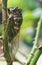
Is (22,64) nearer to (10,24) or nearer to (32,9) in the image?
(10,24)

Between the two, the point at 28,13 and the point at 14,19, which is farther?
the point at 28,13

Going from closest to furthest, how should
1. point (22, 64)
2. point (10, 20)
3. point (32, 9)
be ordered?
point (10, 20) → point (22, 64) → point (32, 9)

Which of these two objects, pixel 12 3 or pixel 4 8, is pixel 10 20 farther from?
pixel 12 3

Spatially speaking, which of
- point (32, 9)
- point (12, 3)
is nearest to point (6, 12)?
point (12, 3)

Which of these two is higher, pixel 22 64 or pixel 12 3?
pixel 12 3

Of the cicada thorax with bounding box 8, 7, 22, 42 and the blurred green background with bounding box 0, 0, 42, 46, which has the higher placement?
the cicada thorax with bounding box 8, 7, 22, 42

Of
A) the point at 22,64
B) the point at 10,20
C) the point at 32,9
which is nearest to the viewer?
the point at 10,20

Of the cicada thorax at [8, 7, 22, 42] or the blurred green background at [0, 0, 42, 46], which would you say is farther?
the blurred green background at [0, 0, 42, 46]

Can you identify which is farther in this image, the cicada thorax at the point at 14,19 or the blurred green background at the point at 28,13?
the blurred green background at the point at 28,13

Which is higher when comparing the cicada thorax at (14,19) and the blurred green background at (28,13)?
the cicada thorax at (14,19)

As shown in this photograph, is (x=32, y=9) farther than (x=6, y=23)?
Yes
